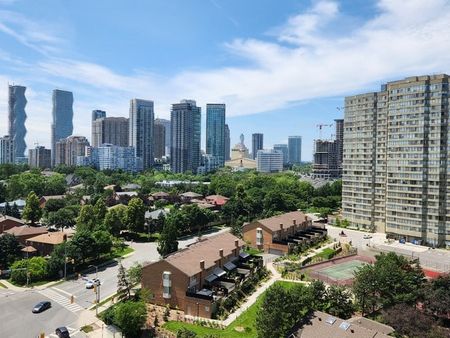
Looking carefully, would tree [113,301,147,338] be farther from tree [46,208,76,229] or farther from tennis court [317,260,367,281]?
tree [46,208,76,229]

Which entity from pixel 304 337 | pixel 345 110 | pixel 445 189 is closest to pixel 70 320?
pixel 304 337

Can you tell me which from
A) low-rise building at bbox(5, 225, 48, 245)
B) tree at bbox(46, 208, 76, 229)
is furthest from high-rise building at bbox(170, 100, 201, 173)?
low-rise building at bbox(5, 225, 48, 245)

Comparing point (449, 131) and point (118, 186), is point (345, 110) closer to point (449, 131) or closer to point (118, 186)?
point (449, 131)

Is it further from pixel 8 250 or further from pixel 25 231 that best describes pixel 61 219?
pixel 8 250

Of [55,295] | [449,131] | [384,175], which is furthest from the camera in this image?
[384,175]

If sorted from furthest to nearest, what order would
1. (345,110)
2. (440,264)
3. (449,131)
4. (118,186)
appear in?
1. (118,186)
2. (345,110)
3. (449,131)
4. (440,264)

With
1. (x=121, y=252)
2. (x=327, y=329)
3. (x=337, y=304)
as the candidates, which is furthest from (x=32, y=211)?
(x=327, y=329)
